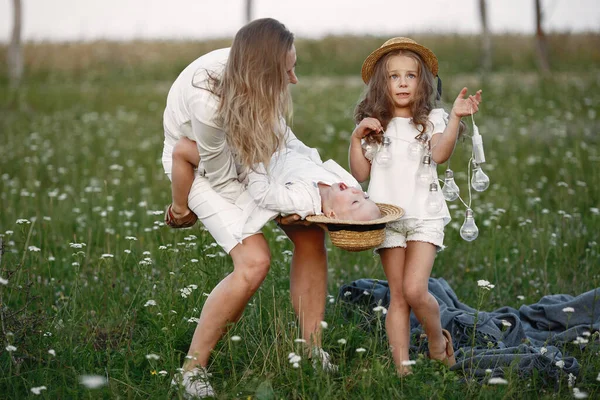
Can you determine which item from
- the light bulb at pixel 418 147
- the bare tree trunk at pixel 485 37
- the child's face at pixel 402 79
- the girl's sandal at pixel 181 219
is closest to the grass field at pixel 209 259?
the girl's sandal at pixel 181 219

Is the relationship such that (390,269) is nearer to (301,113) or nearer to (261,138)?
(261,138)

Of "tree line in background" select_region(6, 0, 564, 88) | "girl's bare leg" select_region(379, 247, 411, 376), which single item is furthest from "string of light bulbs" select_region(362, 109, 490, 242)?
"tree line in background" select_region(6, 0, 564, 88)

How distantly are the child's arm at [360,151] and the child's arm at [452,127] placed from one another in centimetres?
30

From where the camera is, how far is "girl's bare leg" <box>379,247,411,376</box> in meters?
3.99

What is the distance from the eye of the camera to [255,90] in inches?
139

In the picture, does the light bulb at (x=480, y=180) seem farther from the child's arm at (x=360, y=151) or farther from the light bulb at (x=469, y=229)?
the child's arm at (x=360, y=151)

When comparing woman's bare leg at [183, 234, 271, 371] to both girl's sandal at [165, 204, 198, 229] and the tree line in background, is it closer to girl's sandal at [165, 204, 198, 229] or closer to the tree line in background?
girl's sandal at [165, 204, 198, 229]

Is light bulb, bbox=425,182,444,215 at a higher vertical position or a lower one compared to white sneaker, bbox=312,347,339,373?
higher

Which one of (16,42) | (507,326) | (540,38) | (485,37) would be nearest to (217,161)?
(507,326)

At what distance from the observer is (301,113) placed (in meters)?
13.1

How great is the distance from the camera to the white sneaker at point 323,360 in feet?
12.2

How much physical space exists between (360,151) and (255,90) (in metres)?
0.86

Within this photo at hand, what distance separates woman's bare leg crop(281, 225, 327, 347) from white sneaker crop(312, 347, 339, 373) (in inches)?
6.2

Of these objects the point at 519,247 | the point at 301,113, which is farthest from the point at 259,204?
the point at 301,113
